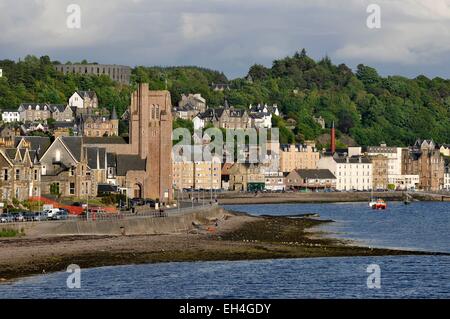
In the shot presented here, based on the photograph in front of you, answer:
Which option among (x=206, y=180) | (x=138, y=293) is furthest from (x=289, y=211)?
(x=138, y=293)

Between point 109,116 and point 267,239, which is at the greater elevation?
point 109,116

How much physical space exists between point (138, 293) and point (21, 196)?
35477 mm

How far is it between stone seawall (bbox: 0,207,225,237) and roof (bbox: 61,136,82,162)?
12049 mm

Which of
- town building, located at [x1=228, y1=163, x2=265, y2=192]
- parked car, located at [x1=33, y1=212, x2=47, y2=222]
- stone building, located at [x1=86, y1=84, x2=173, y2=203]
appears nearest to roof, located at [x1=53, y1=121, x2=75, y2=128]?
town building, located at [x1=228, y1=163, x2=265, y2=192]

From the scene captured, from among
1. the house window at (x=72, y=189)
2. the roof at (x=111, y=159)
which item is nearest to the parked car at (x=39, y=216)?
the house window at (x=72, y=189)

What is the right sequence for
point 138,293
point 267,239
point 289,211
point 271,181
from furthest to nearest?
point 271,181 < point 289,211 < point 267,239 < point 138,293

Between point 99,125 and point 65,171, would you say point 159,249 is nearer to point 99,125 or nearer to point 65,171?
point 65,171

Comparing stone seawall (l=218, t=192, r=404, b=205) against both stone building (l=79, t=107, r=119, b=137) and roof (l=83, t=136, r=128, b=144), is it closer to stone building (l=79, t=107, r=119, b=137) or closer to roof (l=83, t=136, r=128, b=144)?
stone building (l=79, t=107, r=119, b=137)

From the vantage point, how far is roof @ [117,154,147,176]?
108 metres

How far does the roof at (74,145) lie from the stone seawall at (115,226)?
1205 cm

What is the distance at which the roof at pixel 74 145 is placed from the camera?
321ft

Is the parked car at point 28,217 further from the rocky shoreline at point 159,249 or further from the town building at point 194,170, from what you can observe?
the town building at point 194,170
